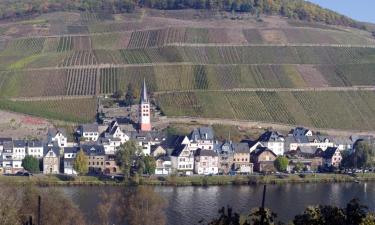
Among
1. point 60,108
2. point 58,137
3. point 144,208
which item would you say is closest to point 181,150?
point 58,137

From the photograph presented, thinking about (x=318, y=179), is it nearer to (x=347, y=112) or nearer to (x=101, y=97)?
(x=347, y=112)

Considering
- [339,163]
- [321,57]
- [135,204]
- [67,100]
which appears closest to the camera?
[135,204]

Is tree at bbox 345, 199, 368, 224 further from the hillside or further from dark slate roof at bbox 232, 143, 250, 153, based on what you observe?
the hillside

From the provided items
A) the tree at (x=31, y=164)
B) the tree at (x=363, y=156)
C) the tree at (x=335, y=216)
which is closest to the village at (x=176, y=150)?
the tree at (x=31, y=164)

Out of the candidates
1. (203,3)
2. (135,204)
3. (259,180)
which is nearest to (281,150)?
(259,180)

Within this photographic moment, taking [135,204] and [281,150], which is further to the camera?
[281,150]

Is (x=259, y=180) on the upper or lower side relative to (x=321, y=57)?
lower
